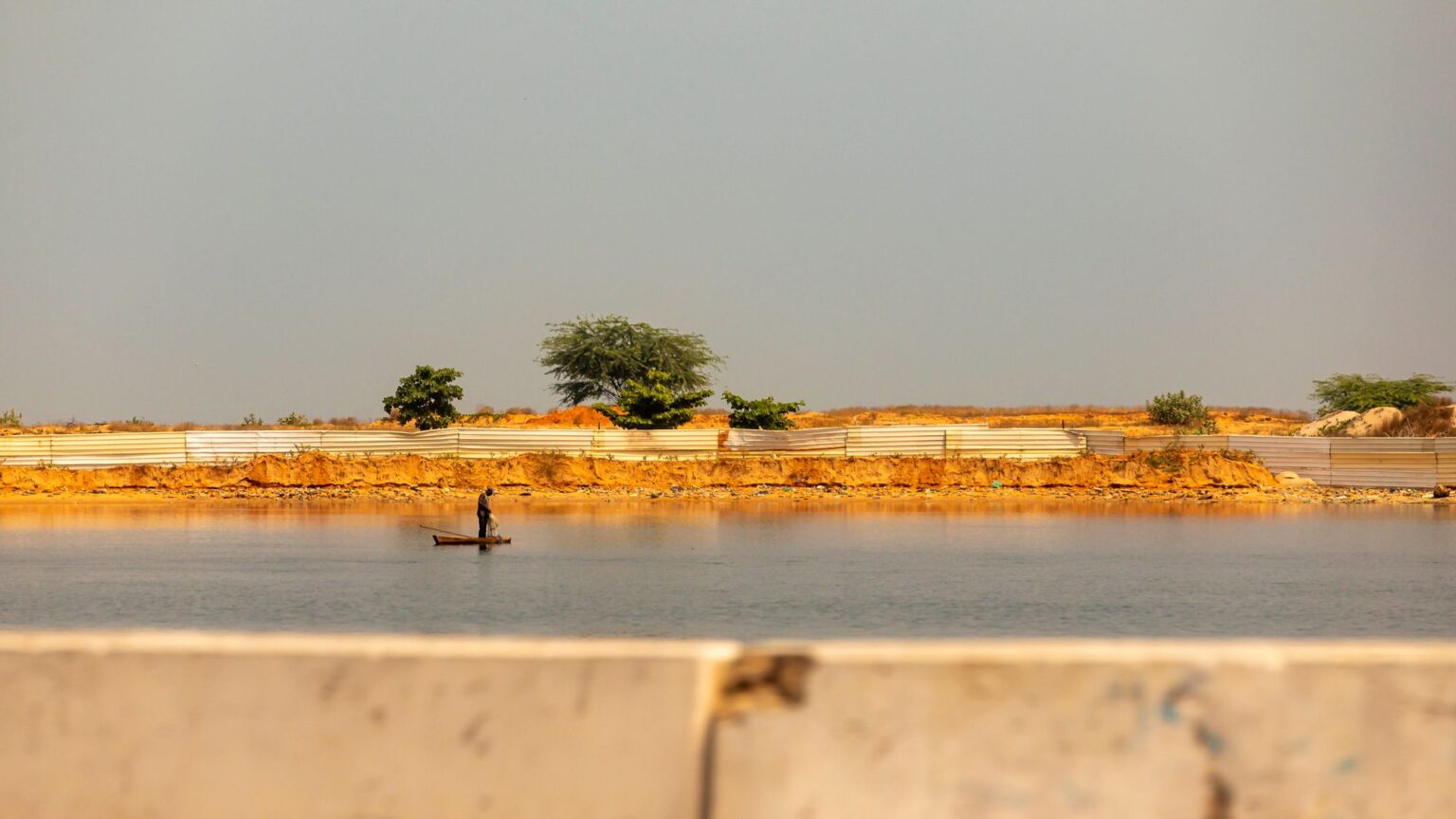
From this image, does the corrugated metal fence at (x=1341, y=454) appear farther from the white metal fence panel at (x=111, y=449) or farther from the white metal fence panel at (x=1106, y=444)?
the white metal fence panel at (x=111, y=449)

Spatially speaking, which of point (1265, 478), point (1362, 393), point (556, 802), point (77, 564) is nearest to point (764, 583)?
point (77, 564)

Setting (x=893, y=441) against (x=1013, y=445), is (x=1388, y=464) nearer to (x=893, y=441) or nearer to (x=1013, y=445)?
(x=1013, y=445)

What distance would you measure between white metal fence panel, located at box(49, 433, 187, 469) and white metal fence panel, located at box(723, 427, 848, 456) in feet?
70.8

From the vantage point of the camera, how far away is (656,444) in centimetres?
5784

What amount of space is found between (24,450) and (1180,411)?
60484 millimetres

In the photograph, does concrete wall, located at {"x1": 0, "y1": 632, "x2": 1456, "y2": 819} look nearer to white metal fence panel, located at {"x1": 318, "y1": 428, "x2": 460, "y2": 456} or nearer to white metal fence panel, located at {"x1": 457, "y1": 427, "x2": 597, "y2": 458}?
white metal fence panel, located at {"x1": 457, "y1": 427, "x2": 597, "y2": 458}

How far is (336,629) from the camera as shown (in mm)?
23359

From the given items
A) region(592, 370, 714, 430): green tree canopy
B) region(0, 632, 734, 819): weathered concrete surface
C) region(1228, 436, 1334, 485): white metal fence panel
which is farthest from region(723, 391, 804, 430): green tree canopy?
region(0, 632, 734, 819): weathered concrete surface

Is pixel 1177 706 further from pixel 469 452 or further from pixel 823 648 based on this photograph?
pixel 469 452

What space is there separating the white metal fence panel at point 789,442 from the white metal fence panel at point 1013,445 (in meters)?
4.47

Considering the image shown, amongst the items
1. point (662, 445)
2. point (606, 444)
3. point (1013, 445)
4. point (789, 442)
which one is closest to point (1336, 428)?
point (1013, 445)

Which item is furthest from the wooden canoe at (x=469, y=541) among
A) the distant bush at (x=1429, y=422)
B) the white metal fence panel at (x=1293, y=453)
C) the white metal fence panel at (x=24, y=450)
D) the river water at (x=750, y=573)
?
the distant bush at (x=1429, y=422)

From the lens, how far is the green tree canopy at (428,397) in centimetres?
7081

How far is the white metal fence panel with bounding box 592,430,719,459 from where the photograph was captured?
57.5 meters
